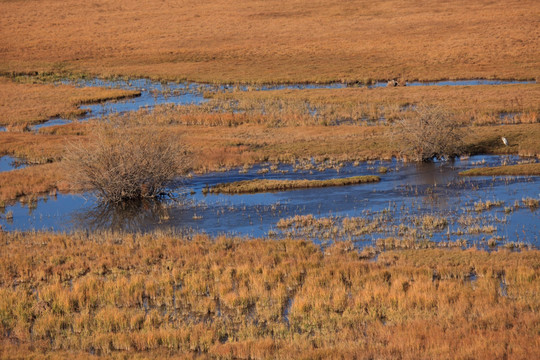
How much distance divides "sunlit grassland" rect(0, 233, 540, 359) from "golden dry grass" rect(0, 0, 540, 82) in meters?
45.6

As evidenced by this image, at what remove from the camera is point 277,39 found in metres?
91.9

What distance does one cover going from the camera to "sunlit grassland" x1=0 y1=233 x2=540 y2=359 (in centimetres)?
1470

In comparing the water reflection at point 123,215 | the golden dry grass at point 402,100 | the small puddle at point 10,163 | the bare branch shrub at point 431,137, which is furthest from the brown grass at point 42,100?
the bare branch shrub at point 431,137

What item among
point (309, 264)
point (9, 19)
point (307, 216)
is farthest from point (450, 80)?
point (9, 19)

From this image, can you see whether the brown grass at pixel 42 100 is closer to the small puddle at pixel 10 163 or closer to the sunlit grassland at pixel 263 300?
the small puddle at pixel 10 163

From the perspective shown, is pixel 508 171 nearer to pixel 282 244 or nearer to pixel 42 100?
pixel 282 244

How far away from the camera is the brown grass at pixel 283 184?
31.5 m

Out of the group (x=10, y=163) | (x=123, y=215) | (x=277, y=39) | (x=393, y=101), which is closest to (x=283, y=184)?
(x=123, y=215)

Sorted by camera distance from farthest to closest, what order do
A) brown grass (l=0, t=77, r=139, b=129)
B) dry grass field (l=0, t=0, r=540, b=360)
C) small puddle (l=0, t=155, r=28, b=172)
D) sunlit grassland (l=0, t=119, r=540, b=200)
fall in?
brown grass (l=0, t=77, r=139, b=129) → small puddle (l=0, t=155, r=28, b=172) → sunlit grassland (l=0, t=119, r=540, b=200) → dry grass field (l=0, t=0, r=540, b=360)

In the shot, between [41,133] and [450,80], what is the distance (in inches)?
1347

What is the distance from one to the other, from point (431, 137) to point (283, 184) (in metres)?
8.28

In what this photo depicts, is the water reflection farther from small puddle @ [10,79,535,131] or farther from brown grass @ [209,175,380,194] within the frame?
small puddle @ [10,79,535,131]

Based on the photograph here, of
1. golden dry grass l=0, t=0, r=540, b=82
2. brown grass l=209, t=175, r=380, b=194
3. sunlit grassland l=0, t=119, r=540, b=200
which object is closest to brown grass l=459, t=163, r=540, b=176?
sunlit grassland l=0, t=119, r=540, b=200

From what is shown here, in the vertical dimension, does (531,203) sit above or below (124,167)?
below
